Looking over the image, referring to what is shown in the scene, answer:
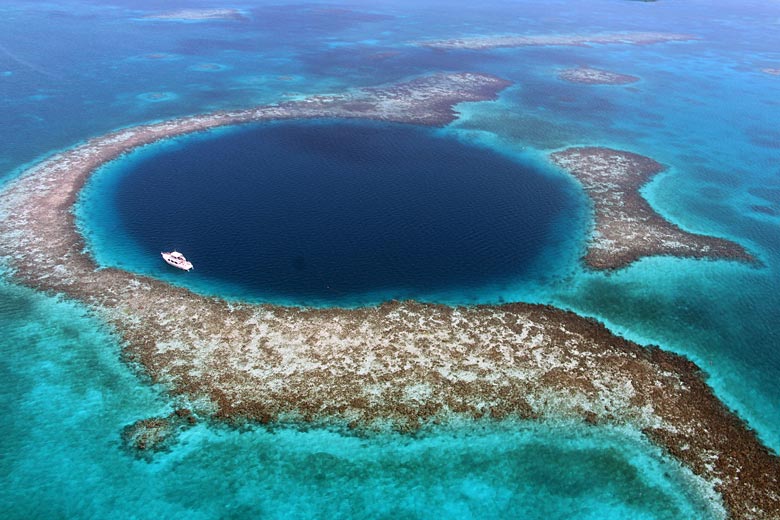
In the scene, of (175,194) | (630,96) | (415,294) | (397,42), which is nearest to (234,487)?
(415,294)

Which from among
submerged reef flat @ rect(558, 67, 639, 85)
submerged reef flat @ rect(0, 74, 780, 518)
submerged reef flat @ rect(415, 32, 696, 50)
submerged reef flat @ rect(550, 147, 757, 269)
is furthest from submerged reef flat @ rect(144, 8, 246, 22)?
submerged reef flat @ rect(0, 74, 780, 518)

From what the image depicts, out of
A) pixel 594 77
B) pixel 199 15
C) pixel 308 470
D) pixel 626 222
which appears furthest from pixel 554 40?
pixel 308 470

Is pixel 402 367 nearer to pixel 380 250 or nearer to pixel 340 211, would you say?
pixel 380 250

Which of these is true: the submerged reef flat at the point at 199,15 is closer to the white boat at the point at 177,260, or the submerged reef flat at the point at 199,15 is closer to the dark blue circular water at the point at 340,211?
the dark blue circular water at the point at 340,211

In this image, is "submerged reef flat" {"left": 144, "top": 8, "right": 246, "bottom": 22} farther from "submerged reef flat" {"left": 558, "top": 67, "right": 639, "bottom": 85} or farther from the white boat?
the white boat

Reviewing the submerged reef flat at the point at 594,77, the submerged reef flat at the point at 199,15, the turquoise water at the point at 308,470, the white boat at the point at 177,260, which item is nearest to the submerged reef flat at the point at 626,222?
the turquoise water at the point at 308,470

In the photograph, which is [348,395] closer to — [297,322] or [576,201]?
[297,322]
